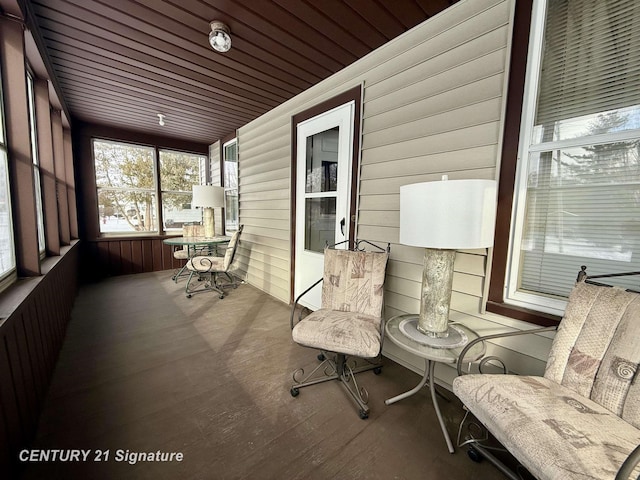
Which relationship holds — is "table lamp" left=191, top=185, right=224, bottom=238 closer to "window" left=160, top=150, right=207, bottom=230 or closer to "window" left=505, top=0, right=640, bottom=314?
"window" left=160, top=150, right=207, bottom=230

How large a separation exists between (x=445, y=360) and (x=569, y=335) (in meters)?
0.57

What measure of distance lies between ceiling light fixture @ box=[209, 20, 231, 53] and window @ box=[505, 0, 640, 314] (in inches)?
79.0

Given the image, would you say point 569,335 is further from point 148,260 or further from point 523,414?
point 148,260

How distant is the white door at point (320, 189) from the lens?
2529 mm

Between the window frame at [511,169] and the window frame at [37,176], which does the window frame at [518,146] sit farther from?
the window frame at [37,176]

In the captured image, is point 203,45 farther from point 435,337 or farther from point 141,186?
point 141,186

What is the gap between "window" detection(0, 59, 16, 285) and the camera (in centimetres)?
153

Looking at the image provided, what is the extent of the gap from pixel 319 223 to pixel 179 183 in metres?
3.93

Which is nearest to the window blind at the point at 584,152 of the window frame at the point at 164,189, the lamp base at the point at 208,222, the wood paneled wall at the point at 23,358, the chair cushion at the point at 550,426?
the chair cushion at the point at 550,426

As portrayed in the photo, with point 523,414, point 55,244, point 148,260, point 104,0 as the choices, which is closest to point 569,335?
point 523,414

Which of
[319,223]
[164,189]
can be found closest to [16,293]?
[319,223]

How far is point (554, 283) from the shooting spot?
4.81 feet

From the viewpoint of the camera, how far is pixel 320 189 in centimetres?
284

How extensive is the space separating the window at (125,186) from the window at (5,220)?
140 inches
